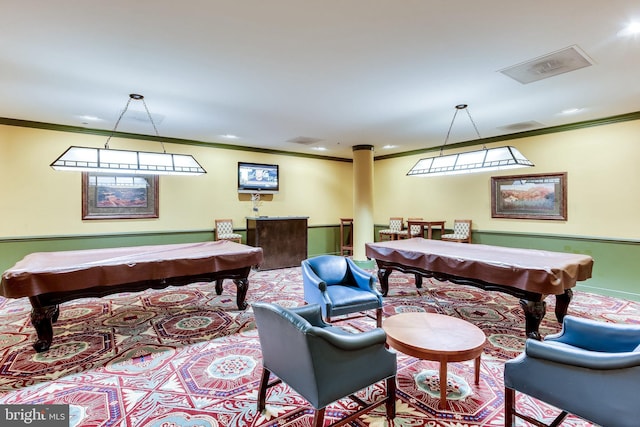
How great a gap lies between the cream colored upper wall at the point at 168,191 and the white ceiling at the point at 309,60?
64 cm

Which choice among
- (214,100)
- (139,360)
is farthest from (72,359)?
(214,100)

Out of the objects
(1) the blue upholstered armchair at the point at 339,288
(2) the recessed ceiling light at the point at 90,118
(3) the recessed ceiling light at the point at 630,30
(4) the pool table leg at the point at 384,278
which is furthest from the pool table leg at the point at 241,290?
(3) the recessed ceiling light at the point at 630,30

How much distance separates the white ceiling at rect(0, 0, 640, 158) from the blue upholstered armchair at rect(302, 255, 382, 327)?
7.09ft

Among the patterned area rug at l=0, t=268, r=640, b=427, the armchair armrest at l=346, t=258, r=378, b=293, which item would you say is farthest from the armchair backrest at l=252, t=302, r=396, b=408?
the armchair armrest at l=346, t=258, r=378, b=293

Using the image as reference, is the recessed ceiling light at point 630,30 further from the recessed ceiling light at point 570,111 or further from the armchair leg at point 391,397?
the armchair leg at point 391,397

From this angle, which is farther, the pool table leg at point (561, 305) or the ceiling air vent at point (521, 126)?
the ceiling air vent at point (521, 126)

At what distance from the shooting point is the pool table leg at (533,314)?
9.93 ft

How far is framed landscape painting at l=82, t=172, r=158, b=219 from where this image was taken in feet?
18.3

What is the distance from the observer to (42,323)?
300cm

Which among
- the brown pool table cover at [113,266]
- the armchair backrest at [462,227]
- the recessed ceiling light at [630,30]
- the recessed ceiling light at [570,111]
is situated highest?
the recessed ceiling light at [570,111]

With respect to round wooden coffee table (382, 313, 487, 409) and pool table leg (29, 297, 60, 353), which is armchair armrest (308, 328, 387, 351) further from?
pool table leg (29, 297, 60, 353)

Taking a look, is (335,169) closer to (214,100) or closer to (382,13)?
(214,100)

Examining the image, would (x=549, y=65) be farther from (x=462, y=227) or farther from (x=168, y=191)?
(x=168, y=191)

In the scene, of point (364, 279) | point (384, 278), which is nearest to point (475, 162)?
point (384, 278)
